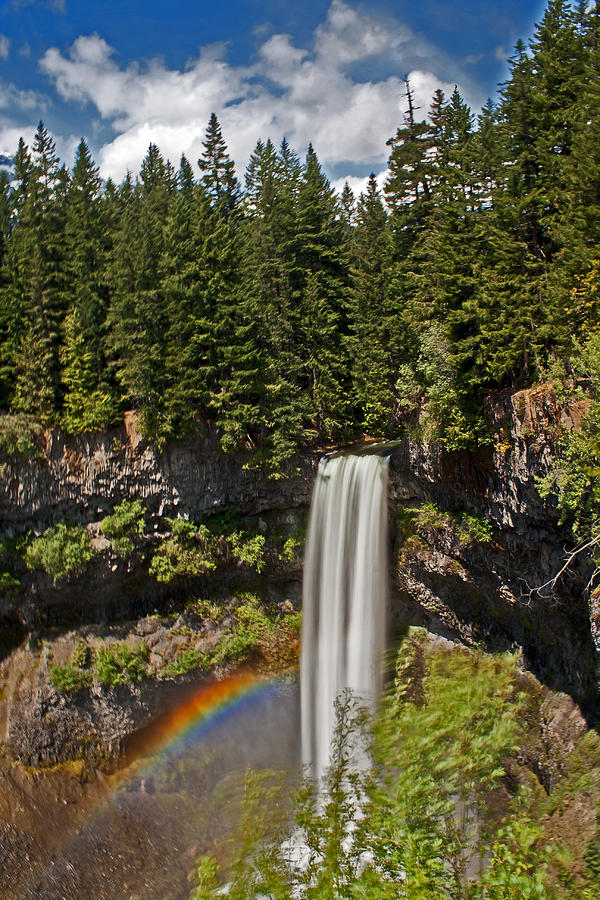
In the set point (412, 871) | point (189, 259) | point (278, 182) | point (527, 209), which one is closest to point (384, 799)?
point (412, 871)

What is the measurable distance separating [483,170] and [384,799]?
65.7ft

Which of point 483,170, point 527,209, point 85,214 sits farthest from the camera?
point 85,214

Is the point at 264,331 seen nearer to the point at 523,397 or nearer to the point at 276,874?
the point at 523,397

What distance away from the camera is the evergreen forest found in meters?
17.3

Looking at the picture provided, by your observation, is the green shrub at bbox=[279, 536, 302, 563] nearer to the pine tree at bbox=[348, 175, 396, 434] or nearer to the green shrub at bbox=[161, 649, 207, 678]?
the green shrub at bbox=[161, 649, 207, 678]

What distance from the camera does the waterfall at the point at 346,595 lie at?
22656mm

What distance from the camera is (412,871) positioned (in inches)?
222

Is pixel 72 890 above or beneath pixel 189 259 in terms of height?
beneath

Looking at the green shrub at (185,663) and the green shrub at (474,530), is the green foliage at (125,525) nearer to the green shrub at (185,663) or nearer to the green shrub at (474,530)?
the green shrub at (185,663)

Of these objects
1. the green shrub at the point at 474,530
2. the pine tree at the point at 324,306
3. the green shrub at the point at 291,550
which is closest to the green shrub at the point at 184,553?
the green shrub at the point at 291,550

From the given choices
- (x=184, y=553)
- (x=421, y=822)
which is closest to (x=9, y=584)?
(x=184, y=553)

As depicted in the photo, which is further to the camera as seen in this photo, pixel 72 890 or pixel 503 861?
pixel 72 890

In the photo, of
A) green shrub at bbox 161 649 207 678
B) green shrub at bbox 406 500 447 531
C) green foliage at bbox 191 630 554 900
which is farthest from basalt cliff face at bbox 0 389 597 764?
green foliage at bbox 191 630 554 900

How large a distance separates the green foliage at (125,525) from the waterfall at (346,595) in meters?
8.27
